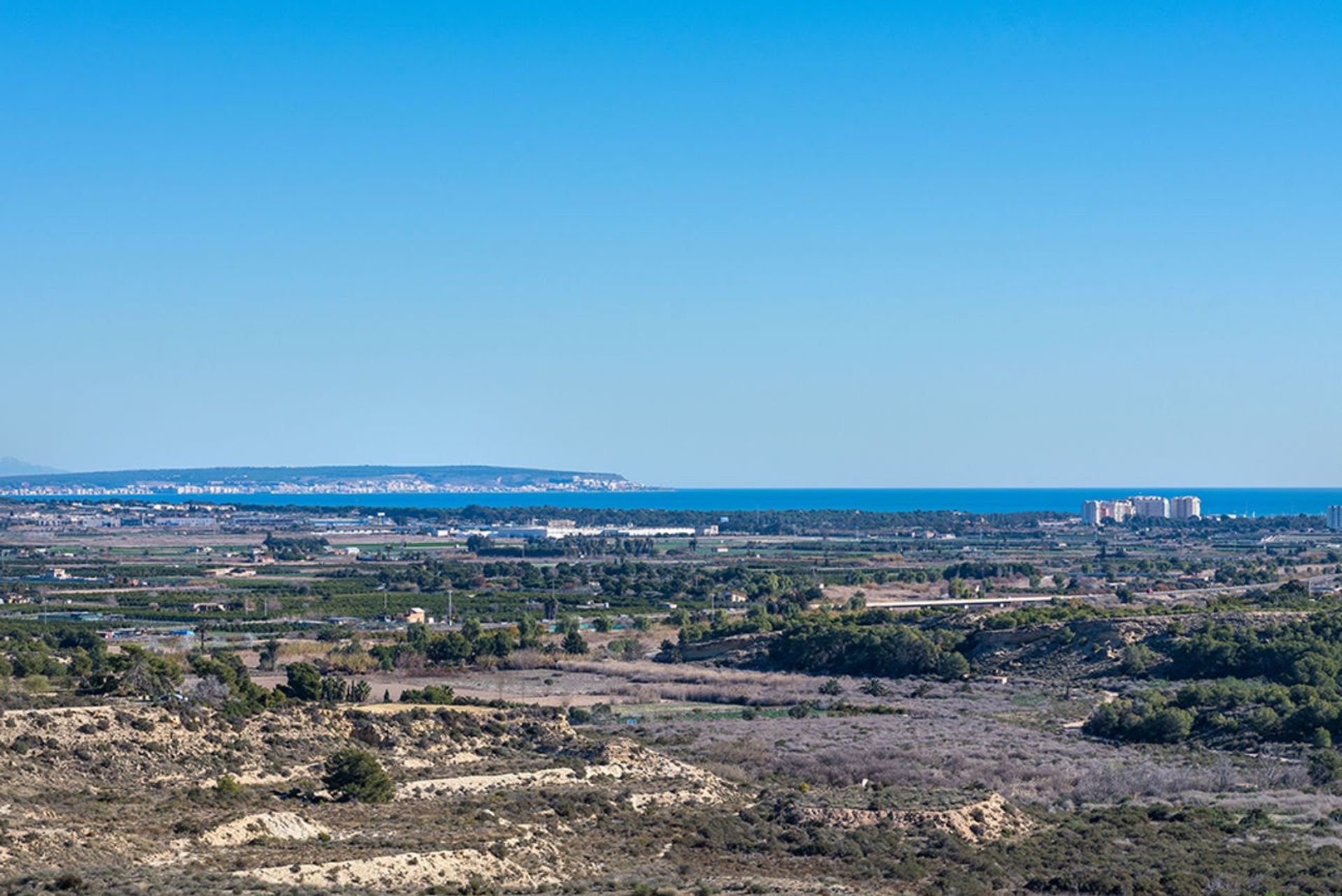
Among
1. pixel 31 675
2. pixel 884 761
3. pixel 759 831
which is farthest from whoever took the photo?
pixel 31 675

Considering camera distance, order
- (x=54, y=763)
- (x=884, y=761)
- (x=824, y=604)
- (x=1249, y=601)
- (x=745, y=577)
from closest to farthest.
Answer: (x=54, y=763) < (x=884, y=761) < (x=1249, y=601) < (x=824, y=604) < (x=745, y=577)

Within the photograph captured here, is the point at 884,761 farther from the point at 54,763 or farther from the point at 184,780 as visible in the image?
the point at 54,763

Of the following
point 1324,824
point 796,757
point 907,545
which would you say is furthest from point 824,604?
point 907,545

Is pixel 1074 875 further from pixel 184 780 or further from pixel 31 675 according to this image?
pixel 31 675

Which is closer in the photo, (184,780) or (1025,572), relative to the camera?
(184,780)

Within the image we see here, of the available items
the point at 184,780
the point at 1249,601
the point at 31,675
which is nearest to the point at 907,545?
the point at 1249,601

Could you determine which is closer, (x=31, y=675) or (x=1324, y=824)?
(x=1324, y=824)

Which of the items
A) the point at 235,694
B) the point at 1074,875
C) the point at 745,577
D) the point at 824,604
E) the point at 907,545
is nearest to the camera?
the point at 1074,875

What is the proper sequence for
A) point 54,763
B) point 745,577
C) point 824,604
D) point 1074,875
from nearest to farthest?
1. point 1074,875
2. point 54,763
3. point 824,604
4. point 745,577

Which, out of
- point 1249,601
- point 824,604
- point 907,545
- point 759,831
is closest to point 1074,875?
point 759,831
